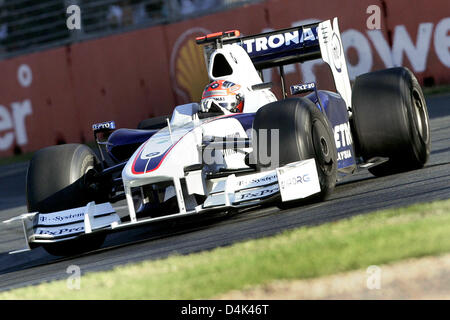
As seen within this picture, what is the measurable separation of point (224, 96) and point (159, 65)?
29.2 ft

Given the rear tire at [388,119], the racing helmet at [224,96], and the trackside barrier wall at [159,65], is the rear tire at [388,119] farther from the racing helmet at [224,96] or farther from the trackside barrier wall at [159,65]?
the trackside barrier wall at [159,65]

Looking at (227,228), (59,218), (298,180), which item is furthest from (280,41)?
(59,218)

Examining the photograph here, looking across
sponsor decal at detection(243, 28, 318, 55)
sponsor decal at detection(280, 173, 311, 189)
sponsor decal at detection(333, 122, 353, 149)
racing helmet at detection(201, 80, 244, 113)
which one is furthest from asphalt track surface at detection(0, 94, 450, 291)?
sponsor decal at detection(243, 28, 318, 55)

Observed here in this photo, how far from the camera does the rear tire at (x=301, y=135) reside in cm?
782

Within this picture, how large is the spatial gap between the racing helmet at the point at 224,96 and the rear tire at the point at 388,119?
46.0 inches

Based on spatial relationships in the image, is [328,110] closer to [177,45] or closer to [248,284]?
[248,284]

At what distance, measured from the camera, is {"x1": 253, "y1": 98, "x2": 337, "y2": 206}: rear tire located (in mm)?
7820

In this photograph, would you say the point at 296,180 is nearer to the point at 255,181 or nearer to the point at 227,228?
the point at 255,181

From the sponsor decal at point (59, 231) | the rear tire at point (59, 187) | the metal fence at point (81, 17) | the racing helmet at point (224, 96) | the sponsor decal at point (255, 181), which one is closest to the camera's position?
the sponsor decal at point (255, 181)

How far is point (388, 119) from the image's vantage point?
9.34m

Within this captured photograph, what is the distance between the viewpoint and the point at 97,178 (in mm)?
8672

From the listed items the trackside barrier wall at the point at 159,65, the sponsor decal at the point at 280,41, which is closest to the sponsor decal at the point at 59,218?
the sponsor decal at the point at 280,41

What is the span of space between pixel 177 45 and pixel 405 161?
29.3 feet
